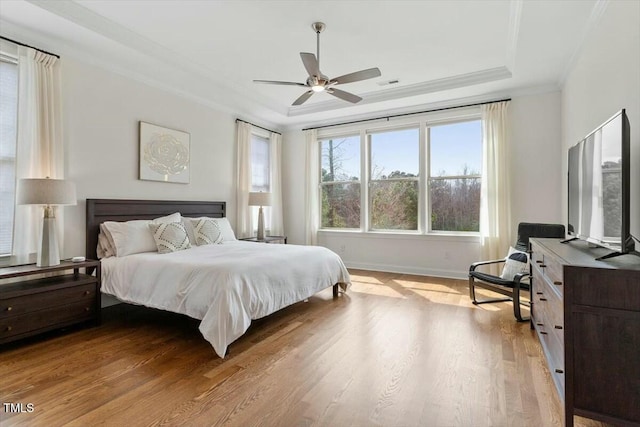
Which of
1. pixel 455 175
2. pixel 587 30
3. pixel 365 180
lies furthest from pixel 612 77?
pixel 365 180

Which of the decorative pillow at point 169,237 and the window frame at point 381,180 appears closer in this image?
the decorative pillow at point 169,237

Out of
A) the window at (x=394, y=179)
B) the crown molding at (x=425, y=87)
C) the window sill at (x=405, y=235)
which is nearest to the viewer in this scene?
the crown molding at (x=425, y=87)

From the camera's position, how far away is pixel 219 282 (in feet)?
8.38

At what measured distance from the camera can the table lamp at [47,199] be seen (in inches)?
108

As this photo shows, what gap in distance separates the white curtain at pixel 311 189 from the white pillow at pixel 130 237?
9.96 ft

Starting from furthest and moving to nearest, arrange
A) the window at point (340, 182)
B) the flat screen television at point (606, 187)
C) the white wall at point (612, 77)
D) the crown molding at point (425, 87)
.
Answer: the window at point (340, 182), the crown molding at point (425, 87), the white wall at point (612, 77), the flat screen television at point (606, 187)

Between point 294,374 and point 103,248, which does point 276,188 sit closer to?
point 103,248

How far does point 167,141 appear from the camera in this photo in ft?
14.3

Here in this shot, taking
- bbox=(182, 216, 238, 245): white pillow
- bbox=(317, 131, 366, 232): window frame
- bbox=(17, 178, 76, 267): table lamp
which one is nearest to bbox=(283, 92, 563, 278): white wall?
bbox=(317, 131, 366, 232): window frame

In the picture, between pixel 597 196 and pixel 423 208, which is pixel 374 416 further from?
pixel 423 208

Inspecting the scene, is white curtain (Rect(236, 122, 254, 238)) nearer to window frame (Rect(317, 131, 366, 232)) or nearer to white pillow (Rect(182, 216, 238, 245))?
white pillow (Rect(182, 216, 238, 245))

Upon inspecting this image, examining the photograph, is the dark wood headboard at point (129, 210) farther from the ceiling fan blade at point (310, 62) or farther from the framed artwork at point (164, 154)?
the ceiling fan blade at point (310, 62)

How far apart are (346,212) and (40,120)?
4.46m

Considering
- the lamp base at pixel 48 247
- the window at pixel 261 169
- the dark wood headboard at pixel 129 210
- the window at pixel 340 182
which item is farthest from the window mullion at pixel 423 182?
the lamp base at pixel 48 247
